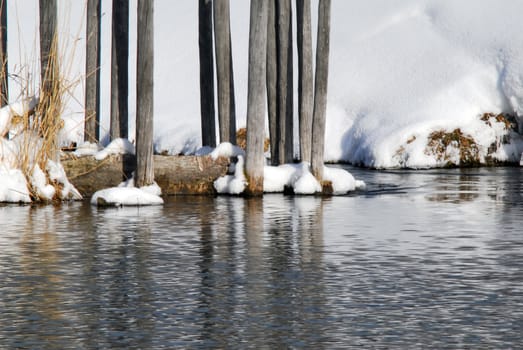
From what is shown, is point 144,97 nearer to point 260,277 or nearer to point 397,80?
point 260,277

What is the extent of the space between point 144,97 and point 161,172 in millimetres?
1342

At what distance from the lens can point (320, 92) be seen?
18.0 metres

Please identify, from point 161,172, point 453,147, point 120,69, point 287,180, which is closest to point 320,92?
point 287,180

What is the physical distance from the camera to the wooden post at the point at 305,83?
18.5 meters

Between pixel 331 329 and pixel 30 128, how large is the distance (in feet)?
32.4

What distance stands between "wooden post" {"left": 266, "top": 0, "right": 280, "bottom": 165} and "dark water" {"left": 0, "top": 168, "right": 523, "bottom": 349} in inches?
141

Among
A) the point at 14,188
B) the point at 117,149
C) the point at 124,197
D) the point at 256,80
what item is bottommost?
the point at 124,197

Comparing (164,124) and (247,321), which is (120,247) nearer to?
(247,321)

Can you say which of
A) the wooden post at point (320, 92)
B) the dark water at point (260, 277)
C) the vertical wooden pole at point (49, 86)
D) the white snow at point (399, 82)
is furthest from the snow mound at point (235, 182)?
the white snow at point (399, 82)

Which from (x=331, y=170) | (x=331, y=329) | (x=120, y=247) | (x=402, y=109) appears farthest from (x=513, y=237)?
(x=402, y=109)

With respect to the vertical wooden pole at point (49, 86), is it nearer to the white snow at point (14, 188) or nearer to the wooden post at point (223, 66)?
the white snow at point (14, 188)

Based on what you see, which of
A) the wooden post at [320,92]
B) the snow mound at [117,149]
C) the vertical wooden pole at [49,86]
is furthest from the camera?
the wooden post at [320,92]

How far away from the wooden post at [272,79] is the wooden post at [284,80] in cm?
8

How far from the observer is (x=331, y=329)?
7035mm
